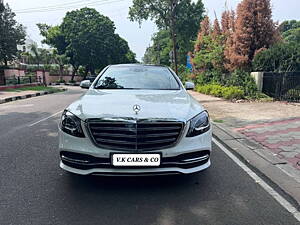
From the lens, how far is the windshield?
4414mm

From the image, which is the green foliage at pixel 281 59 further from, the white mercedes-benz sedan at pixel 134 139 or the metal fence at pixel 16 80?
the metal fence at pixel 16 80

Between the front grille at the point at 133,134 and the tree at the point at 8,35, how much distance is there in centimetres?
2595

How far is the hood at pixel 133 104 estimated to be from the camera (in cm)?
304

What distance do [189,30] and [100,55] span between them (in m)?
15.2

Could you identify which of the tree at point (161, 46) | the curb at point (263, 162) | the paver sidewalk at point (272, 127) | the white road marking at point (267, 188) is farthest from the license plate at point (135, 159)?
the tree at point (161, 46)

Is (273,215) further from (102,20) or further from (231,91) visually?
(102,20)

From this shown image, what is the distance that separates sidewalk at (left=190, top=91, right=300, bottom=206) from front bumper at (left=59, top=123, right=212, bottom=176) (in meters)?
1.19

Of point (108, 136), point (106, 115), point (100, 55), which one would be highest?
point (100, 55)

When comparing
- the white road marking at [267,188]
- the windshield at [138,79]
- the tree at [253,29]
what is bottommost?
the white road marking at [267,188]

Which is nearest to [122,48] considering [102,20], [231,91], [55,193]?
[102,20]

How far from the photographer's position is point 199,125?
320 cm

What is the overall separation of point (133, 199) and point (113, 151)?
23.0 inches

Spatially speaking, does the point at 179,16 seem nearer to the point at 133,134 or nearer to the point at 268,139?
the point at 268,139

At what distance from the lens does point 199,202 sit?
9.85 ft
